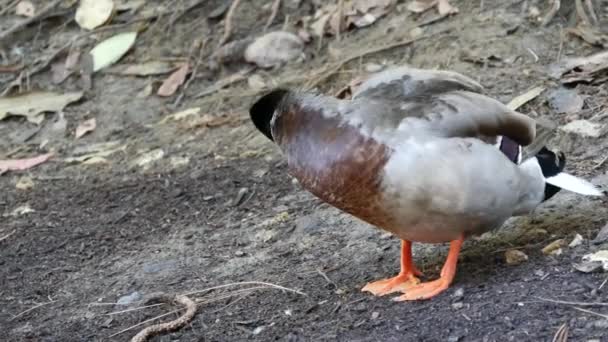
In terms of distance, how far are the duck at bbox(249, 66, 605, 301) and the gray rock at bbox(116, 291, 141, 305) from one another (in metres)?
0.92

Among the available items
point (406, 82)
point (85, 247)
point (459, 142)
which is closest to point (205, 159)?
point (85, 247)

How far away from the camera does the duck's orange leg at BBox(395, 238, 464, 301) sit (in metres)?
3.41

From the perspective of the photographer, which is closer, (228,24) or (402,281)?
(402,281)

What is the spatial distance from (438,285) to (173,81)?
11.7 ft

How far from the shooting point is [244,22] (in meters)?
6.79

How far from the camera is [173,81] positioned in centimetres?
660

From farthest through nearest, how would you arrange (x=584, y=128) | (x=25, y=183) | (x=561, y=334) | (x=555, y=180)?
(x=25, y=183)
(x=584, y=128)
(x=555, y=180)
(x=561, y=334)

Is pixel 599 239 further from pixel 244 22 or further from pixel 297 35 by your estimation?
pixel 244 22

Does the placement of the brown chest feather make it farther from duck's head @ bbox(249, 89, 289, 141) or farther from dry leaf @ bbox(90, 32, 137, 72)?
dry leaf @ bbox(90, 32, 137, 72)

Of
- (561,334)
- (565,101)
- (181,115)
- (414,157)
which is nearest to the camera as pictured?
(561,334)

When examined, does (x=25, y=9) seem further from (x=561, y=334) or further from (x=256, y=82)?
(x=561, y=334)

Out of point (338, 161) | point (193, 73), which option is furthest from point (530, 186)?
point (193, 73)

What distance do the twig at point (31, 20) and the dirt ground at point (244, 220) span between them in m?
0.05

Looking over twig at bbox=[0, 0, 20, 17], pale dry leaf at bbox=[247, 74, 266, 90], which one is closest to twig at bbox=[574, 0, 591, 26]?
pale dry leaf at bbox=[247, 74, 266, 90]
